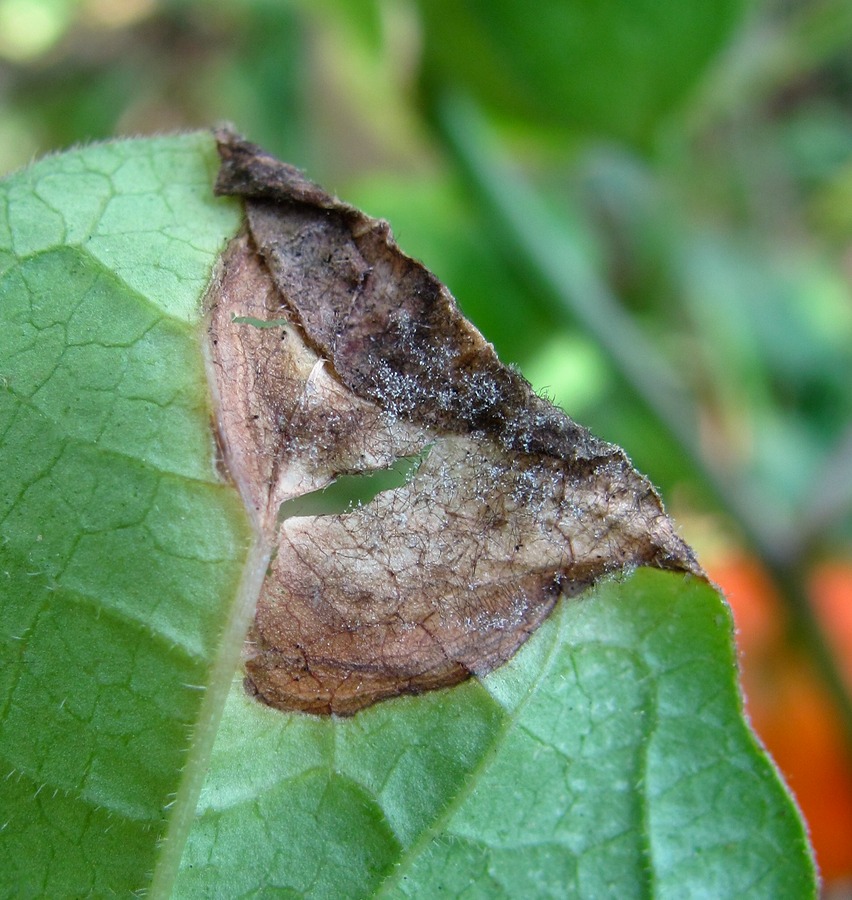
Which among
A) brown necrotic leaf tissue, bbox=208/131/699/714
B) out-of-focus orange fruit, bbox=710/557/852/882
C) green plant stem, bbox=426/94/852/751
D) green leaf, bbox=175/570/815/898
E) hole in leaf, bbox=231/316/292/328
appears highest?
green plant stem, bbox=426/94/852/751

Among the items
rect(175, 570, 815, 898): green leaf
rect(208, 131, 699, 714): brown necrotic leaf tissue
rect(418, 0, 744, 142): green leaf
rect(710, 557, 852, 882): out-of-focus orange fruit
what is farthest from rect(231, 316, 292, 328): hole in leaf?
rect(710, 557, 852, 882): out-of-focus orange fruit

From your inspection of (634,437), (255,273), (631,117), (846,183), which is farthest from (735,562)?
(255,273)

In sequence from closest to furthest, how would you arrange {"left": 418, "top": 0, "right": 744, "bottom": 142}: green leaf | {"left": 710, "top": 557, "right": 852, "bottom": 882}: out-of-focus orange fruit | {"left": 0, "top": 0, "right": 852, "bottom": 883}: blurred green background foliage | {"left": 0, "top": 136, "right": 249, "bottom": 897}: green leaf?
{"left": 0, "top": 136, "right": 249, "bottom": 897}: green leaf → {"left": 418, "top": 0, "right": 744, "bottom": 142}: green leaf → {"left": 0, "top": 0, "right": 852, "bottom": 883}: blurred green background foliage → {"left": 710, "top": 557, "right": 852, "bottom": 882}: out-of-focus orange fruit

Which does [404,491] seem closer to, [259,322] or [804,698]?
[259,322]

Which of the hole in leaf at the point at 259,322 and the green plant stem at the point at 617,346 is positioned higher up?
the green plant stem at the point at 617,346

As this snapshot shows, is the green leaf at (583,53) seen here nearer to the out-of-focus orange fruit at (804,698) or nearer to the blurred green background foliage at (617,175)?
the blurred green background foliage at (617,175)

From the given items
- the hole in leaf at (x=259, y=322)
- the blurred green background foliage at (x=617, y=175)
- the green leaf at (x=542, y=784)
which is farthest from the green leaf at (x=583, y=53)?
the green leaf at (x=542, y=784)

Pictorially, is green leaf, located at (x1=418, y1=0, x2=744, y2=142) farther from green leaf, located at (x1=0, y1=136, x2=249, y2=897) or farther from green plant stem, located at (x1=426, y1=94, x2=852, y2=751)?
green leaf, located at (x1=0, y1=136, x2=249, y2=897)

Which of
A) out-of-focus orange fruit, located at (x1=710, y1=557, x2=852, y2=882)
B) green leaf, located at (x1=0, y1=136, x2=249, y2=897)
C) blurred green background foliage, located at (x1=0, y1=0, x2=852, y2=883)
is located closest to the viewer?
Result: green leaf, located at (x1=0, y1=136, x2=249, y2=897)
